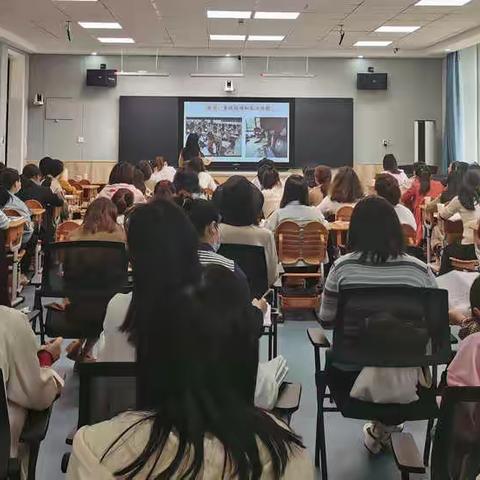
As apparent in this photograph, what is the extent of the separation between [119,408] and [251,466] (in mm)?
710

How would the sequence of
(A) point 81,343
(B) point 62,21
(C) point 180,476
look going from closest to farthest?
1. (C) point 180,476
2. (A) point 81,343
3. (B) point 62,21

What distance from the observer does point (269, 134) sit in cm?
1391

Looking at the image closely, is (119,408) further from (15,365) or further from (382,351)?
(382,351)

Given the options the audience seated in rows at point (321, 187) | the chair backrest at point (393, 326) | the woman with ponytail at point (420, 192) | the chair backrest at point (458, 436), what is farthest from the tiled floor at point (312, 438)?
the woman with ponytail at point (420, 192)

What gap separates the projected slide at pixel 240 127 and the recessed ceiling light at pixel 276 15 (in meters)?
3.90

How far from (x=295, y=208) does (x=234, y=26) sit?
594 cm

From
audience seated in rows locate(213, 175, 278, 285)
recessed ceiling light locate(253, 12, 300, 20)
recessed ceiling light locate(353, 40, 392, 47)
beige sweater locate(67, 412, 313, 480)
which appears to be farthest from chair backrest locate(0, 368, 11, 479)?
recessed ceiling light locate(353, 40, 392, 47)

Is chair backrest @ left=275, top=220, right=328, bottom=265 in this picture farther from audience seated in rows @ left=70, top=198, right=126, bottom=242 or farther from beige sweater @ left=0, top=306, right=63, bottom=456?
beige sweater @ left=0, top=306, right=63, bottom=456

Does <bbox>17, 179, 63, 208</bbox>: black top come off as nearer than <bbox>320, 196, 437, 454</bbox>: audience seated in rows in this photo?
No

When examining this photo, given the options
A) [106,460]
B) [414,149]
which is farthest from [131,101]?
[106,460]

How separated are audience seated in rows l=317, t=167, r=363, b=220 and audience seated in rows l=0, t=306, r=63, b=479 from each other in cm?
480

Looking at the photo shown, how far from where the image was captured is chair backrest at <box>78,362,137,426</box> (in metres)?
1.70

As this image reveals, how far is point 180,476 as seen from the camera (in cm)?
113

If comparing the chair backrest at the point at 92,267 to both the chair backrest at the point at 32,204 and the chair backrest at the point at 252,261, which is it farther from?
the chair backrest at the point at 32,204
